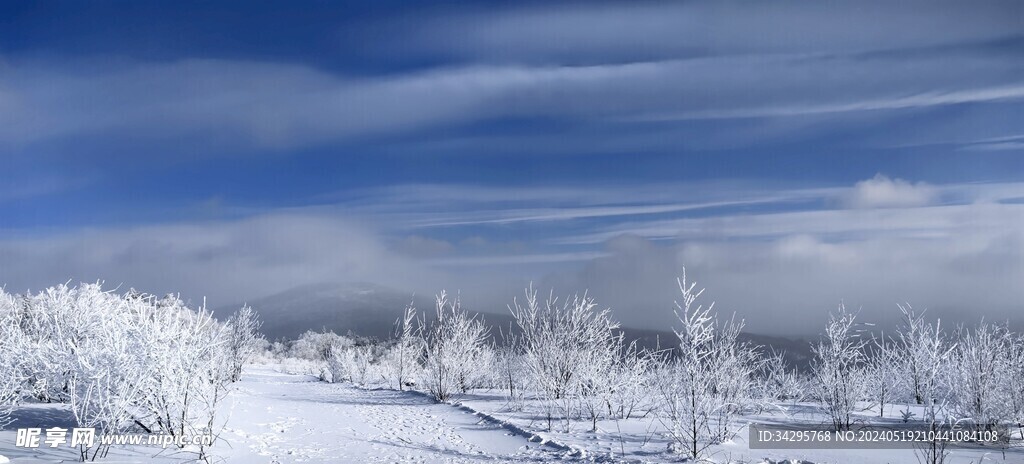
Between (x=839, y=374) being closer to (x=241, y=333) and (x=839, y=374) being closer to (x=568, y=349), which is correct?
(x=568, y=349)

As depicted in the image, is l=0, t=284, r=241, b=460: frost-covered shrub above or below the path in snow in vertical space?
above

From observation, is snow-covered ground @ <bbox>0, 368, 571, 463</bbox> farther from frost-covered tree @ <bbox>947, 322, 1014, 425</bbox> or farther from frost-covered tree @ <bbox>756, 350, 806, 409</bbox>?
frost-covered tree @ <bbox>756, 350, 806, 409</bbox>

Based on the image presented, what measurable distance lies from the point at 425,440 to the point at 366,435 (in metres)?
1.41

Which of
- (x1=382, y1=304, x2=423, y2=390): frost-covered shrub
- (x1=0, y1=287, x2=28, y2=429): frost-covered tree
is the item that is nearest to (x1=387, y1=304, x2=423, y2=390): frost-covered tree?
(x1=382, y1=304, x2=423, y2=390): frost-covered shrub

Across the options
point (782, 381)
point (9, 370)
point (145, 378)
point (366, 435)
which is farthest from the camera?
point (782, 381)

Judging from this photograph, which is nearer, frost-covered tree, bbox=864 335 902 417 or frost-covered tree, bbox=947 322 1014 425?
Answer: frost-covered tree, bbox=947 322 1014 425

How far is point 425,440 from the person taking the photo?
12.4 m

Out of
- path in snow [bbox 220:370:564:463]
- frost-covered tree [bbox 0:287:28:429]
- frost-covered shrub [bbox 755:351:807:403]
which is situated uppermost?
frost-covered tree [bbox 0:287:28:429]

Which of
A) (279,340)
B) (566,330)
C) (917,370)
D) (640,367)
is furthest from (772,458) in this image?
(279,340)

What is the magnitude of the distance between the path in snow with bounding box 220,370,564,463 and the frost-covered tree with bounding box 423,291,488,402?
4.05 ft

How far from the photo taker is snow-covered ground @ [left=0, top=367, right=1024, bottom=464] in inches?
404

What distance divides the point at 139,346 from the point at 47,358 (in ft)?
12.4

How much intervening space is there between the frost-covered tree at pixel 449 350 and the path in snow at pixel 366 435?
123 centimetres

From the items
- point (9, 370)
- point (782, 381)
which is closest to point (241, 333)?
point (9, 370)
